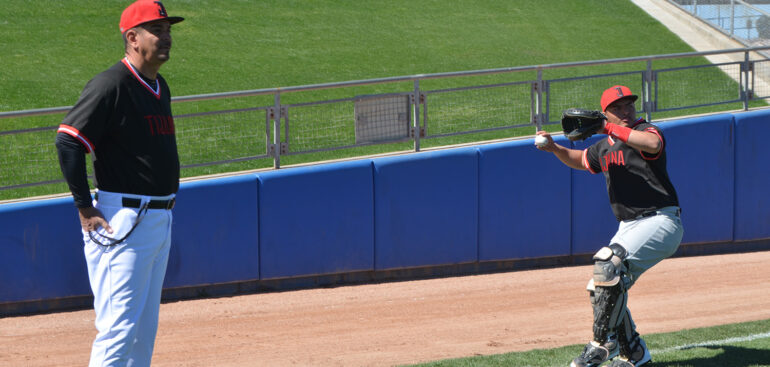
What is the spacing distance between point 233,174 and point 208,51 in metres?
8.40

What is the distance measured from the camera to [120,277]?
3.78 m

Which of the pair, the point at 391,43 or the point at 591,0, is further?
the point at 591,0

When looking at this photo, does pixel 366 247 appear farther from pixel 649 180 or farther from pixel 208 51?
pixel 208 51

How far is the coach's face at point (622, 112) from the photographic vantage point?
18.1 ft

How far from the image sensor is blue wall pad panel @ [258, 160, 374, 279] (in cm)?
871

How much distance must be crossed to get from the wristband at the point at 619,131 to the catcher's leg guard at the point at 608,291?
0.74m

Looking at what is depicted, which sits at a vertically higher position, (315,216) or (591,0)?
(591,0)

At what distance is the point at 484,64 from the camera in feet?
55.9

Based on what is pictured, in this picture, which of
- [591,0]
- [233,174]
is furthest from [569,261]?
[591,0]

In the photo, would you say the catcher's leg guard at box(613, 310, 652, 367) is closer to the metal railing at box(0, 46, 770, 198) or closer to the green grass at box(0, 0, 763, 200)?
the metal railing at box(0, 46, 770, 198)

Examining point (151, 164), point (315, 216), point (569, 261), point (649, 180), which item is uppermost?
point (151, 164)

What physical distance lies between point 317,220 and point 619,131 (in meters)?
4.44

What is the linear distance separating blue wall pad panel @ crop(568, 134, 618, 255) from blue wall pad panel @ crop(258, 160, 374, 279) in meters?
2.68

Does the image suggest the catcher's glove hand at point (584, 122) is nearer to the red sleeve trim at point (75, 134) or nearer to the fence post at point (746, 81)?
the red sleeve trim at point (75, 134)
